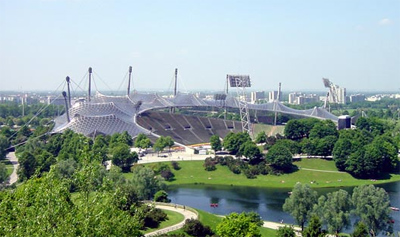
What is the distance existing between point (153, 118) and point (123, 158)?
25.3 meters

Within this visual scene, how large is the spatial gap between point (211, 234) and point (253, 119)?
205 feet

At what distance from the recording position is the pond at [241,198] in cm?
3653

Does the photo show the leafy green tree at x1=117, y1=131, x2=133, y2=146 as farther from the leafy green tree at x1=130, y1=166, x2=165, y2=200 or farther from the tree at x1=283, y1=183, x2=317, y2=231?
the tree at x1=283, y1=183, x2=317, y2=231

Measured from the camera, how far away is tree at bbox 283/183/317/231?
98.3 ft

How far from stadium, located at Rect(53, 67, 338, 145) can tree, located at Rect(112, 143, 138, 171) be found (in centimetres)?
1250

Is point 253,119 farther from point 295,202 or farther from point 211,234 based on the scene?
point 211,234

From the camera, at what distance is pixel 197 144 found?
6750cm

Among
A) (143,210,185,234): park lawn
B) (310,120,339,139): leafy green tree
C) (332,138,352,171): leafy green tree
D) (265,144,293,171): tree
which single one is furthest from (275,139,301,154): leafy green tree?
(143,210,185,234): park lawn

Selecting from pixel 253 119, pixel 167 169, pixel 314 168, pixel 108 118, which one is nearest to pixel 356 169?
pixel 314 168

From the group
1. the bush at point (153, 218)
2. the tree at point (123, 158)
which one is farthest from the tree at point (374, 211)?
the tree at point (123, 158)

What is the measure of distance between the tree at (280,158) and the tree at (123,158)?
1418 centimetres

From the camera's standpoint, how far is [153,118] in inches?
2950

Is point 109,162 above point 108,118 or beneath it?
beneath

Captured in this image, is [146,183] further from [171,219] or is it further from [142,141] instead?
[142,141]
